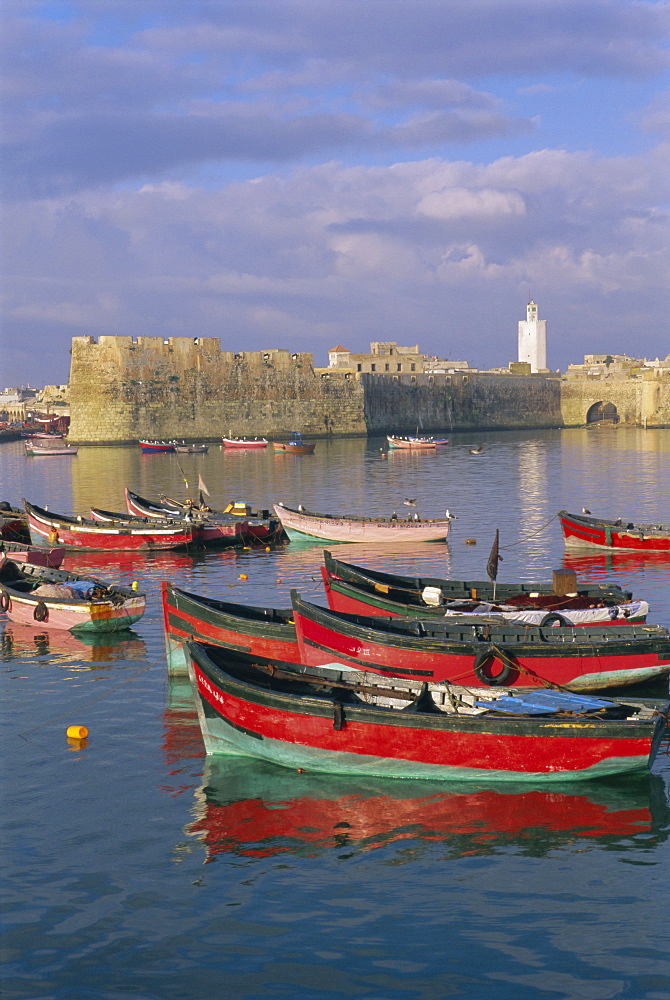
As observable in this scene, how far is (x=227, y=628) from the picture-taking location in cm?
1373

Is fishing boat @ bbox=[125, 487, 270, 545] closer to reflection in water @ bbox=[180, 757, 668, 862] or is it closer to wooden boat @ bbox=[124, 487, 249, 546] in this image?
wooden boat @ bbox=[124, 487, 249, 546]

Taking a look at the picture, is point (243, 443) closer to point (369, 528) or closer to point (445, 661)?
point (369, 528)

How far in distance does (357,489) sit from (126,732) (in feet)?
102

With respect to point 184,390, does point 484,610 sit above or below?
below

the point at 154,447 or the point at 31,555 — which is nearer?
the point at 31,555

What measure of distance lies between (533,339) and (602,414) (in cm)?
4263

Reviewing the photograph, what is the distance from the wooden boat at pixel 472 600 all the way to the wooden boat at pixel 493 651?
108 cm

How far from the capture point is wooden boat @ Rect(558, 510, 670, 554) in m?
24.8

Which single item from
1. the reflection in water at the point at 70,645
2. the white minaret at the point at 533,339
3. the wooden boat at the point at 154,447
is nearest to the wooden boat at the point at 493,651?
the reflection in water at the point at 70,645

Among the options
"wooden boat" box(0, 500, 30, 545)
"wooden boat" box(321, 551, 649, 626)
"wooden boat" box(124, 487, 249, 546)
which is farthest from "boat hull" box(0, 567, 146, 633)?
"wooden boat" box(0, 500, 30, 545)

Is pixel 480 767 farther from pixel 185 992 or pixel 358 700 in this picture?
pixel 185 992

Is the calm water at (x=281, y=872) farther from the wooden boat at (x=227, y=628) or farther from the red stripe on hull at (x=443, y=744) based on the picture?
the wooden boat at (x=227, y=628)

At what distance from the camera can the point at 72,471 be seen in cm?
5662

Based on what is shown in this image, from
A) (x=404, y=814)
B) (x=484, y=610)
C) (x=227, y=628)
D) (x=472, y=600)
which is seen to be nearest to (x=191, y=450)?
(x=472, y=600)
